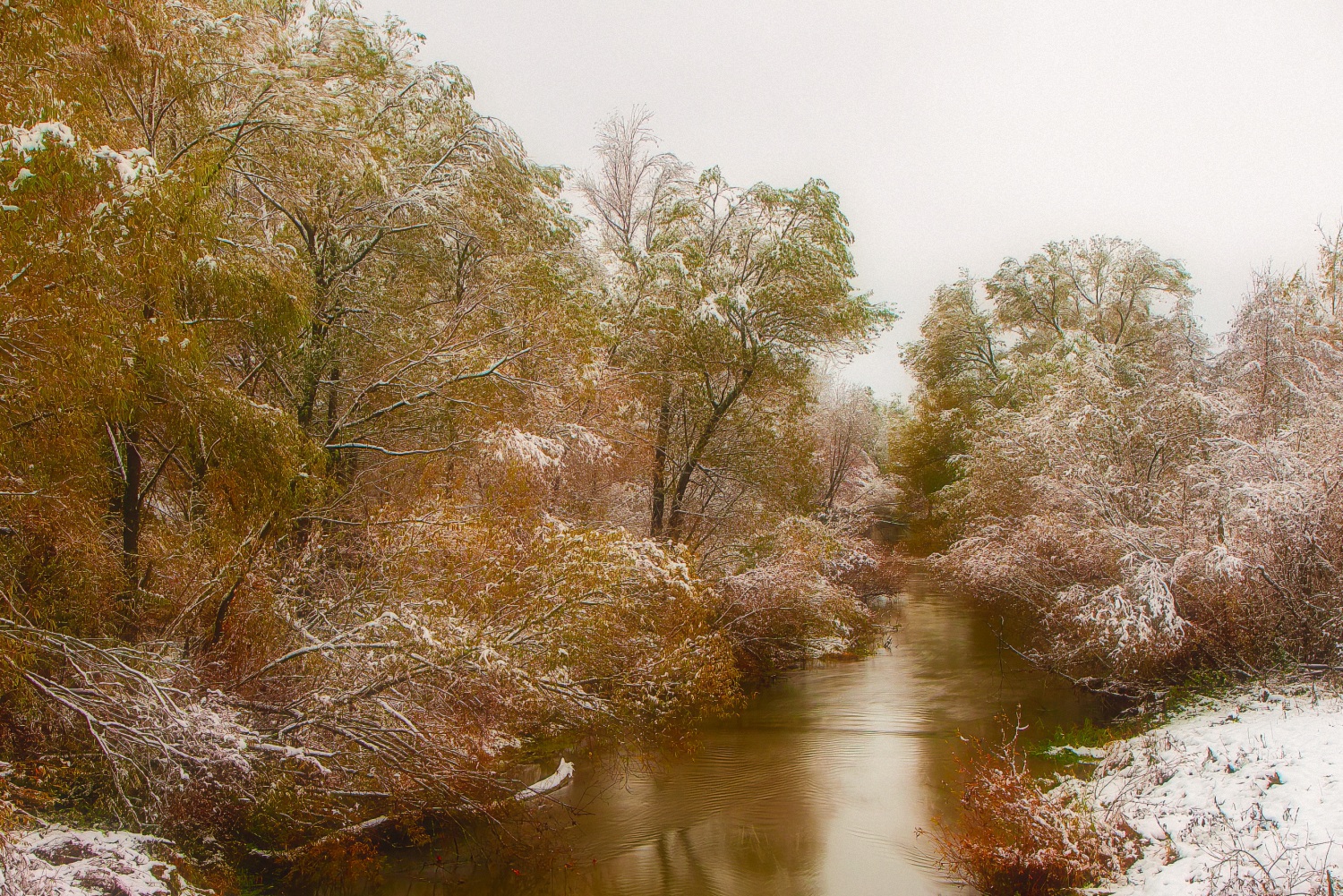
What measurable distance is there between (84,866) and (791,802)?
8055mm

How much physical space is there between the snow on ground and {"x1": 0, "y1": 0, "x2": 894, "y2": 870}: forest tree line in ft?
1.12

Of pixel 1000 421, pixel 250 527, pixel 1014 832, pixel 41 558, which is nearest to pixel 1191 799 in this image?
pixel 1014 832

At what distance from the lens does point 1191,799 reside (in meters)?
7.82

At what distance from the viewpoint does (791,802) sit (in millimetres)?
10711

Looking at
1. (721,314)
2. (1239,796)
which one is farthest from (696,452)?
(1239,796)

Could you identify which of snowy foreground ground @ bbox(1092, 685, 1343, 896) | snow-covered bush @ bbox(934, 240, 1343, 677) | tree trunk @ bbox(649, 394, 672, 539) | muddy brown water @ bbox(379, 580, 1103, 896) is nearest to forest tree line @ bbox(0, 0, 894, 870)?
muddy brown water @ bbox(379, 580, 1103, 896)

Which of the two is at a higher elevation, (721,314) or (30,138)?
(721,314)

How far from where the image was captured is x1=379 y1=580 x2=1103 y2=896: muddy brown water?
8508mm

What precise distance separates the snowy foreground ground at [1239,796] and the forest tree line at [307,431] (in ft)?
17.0

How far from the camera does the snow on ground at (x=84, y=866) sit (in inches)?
188

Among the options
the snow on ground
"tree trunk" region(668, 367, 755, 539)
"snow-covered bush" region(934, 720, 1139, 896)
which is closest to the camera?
the snow on ground

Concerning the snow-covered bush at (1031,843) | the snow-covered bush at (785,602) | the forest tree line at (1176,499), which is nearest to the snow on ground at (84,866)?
the snow-covered bush at (1031,843)

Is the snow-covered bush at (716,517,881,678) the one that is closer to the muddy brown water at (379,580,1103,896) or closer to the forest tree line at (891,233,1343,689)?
the muddy brown water at (379,580,1103,896)

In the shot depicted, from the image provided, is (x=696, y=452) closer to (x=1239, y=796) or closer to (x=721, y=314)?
(x=721, y=314)
